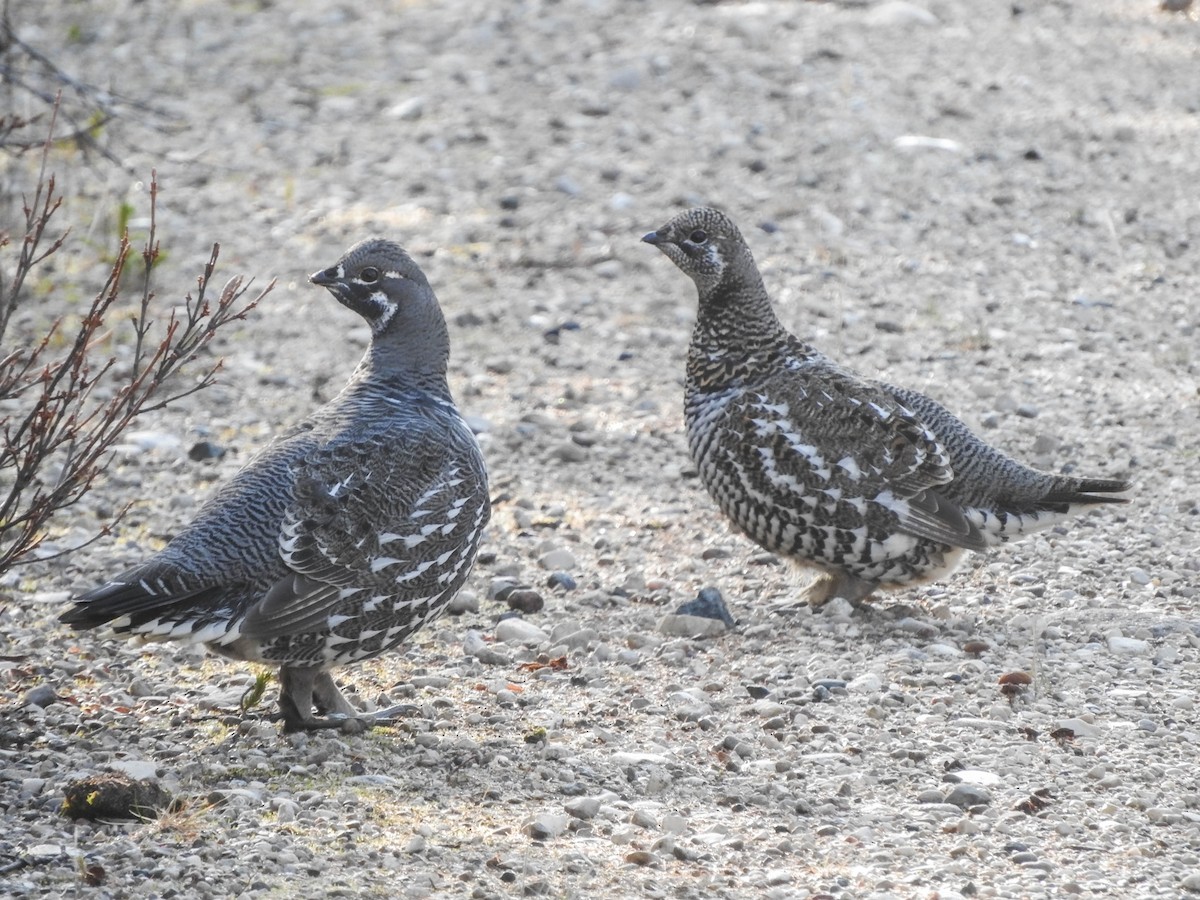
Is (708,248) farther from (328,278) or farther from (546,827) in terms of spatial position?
(546,827)

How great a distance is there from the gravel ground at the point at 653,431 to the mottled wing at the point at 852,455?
1.79 ft

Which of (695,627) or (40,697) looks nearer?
(40,697)

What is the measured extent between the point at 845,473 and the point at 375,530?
8.46 ft

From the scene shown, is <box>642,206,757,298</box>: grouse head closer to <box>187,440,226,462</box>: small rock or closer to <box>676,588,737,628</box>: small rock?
<box>676,588,737,628</box>: small rock

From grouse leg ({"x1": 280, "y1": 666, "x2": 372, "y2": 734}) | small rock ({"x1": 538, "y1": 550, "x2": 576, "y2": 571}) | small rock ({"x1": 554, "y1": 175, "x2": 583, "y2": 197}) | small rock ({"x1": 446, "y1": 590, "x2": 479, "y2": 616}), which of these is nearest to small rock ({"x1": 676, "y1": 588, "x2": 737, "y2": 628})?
small rock ({"x1": 538, "y1": 550, "x2": 576, "y2": 571})

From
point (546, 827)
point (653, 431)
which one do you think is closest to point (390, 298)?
point (546, 827)

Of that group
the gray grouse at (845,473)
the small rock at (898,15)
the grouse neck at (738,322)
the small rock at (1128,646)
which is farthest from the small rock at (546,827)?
the small rock at (898,15)

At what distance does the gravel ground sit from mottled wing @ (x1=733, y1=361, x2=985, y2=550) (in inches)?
21.4

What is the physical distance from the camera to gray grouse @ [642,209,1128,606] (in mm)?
7965

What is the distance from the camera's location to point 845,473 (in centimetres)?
799

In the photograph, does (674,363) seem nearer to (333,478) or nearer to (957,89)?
(333,478)

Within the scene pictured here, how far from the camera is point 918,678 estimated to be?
7.18 meters

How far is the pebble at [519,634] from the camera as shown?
7.75 meters

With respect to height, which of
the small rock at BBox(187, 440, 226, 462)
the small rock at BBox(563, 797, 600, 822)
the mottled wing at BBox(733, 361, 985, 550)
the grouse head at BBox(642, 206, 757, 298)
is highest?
the grouse head at BBox(642, 206, 757, 298)
